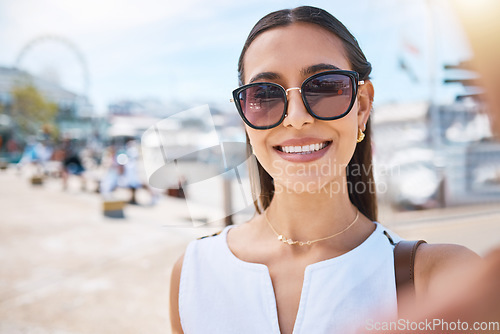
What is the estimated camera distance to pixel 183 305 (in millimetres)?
1192

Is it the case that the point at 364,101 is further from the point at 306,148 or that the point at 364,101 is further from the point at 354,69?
the point at 306,148

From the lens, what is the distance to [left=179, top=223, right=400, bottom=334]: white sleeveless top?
3.32 feet

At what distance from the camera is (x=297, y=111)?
1.00 m

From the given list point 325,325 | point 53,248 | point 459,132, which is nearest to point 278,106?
point 325,325

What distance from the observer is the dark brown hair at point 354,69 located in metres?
1.07

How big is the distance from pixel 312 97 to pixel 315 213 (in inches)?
15.0

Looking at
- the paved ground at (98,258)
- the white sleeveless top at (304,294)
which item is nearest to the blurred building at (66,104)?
the paved ground at (98,258)

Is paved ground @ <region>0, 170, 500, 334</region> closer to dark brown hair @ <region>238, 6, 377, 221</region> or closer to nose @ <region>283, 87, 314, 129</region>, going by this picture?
dark brown hair @ <region>238, 6, 377, 221</region>

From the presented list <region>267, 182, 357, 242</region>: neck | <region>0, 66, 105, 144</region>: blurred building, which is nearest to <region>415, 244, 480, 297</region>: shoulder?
<region>267, 182, 357, 242</region>: neck

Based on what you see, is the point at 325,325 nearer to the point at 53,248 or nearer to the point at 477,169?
the point at 53,248

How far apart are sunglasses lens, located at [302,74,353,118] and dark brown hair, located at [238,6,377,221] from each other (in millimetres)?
122

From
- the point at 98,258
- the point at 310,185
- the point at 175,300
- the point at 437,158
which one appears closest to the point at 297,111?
the point at 310,185

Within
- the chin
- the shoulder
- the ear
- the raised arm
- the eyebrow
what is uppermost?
the eyebrow

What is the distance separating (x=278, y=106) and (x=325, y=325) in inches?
23.5
